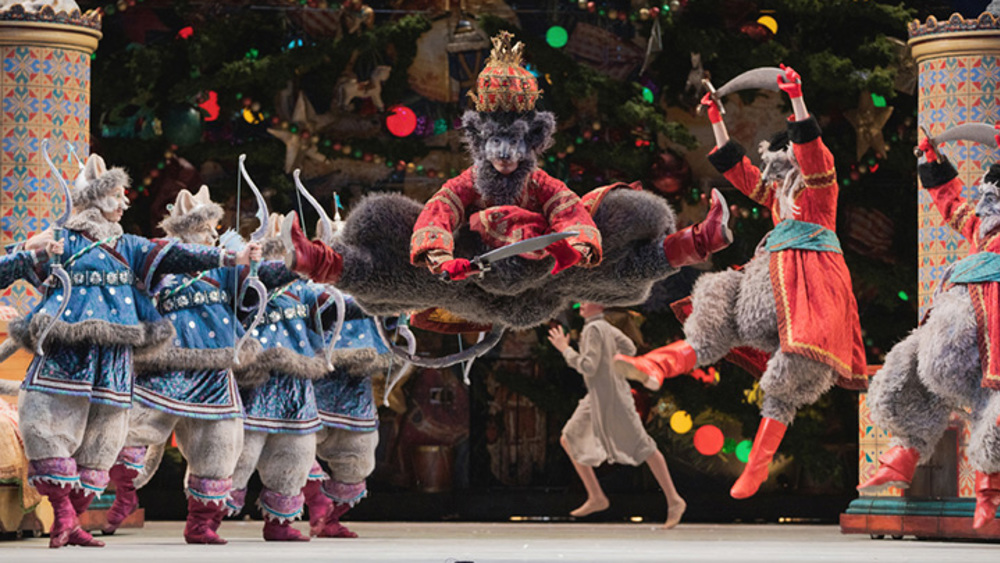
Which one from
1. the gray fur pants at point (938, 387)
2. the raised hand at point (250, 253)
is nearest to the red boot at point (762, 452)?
the gray fur pants at point (938, 387)

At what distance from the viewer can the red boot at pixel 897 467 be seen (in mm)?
7395

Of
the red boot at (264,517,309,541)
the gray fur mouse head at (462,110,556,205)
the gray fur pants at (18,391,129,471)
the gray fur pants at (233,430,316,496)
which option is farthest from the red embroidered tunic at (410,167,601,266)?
the red boot at (264,517,309,541)

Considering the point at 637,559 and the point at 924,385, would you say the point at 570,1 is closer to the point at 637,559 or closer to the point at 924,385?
the point at 924,385

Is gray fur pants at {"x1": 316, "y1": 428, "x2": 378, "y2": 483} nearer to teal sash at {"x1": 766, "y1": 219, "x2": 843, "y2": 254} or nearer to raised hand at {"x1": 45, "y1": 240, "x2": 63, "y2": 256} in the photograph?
raised hand at {"x1": 45, "y1": 240, "x2": 63, "y2": 256}

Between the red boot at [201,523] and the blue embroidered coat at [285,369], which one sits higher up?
the blue embroidered coat at [285,369]

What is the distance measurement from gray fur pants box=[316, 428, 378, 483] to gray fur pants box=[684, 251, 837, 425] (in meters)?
2.61

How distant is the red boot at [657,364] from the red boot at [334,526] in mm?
2893

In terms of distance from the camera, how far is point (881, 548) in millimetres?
8016

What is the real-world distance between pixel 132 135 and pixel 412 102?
65.4 inches

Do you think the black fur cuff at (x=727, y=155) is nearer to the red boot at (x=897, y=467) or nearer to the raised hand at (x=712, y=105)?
the raised hand at (x=712, y=105)

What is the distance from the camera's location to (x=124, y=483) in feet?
28.6

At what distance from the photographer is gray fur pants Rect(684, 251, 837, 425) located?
6.63 m

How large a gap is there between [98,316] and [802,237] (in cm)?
286

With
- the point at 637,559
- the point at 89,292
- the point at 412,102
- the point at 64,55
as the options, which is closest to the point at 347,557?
the point at 637,559
